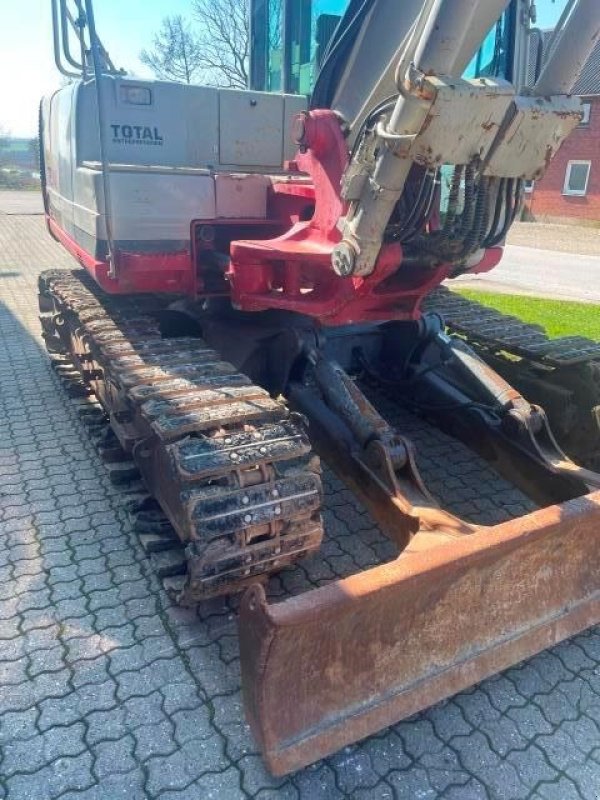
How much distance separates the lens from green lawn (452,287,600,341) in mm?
8820

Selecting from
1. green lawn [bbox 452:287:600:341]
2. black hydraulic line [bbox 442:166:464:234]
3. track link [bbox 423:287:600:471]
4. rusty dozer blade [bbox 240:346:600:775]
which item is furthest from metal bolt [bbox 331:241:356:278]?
green lawn [bbox 452:287:600:341]

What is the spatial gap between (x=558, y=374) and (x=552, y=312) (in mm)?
5848

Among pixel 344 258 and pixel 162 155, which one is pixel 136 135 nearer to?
pixel 162 155

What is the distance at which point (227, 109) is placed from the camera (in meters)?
4.32

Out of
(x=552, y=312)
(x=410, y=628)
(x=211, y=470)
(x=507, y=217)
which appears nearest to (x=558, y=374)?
(x=507, y=217)

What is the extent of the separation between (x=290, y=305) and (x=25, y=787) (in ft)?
7.53

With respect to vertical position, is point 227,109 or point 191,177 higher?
point 227,109

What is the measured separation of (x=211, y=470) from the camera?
274 centimetres

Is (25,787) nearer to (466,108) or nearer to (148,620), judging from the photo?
(148,620)

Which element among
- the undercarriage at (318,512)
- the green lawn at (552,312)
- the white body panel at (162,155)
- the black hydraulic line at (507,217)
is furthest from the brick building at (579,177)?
the black hydraulic line at (507,217)

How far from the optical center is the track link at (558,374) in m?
4.43

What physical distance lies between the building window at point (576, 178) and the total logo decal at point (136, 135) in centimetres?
2924

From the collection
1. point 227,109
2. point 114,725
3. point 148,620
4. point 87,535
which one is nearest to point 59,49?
point 227,109

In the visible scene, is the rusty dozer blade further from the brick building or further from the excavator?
the brick building
